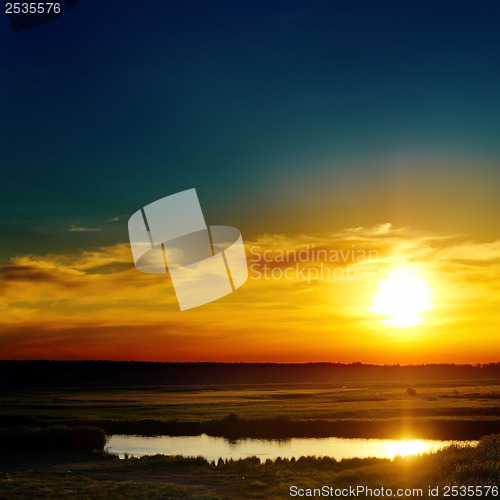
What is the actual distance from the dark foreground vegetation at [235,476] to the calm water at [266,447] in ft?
24.2

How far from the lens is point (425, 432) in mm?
48125

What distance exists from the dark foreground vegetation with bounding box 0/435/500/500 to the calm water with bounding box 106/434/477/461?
7369 mm

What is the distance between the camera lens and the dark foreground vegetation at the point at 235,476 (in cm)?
2088

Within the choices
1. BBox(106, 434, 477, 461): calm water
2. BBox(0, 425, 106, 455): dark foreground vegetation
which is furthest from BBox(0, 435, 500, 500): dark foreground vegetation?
BBox(0, 425, 106, 455): dark foreground vegetation

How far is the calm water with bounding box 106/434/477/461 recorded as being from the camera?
38.1 meters

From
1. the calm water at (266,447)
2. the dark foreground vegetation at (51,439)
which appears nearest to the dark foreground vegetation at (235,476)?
the calm water at (266,447)

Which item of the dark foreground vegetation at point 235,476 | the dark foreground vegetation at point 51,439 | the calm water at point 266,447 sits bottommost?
the calm water at point 266,447

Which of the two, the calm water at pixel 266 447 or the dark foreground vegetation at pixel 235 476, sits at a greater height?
the dark foreground vegetation at pixel 235 476

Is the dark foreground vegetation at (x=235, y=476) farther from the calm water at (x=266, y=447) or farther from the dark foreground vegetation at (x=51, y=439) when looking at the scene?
the dark foreground vegetation at (x=51, y=439)

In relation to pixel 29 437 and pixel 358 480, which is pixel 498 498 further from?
pixel 29 437

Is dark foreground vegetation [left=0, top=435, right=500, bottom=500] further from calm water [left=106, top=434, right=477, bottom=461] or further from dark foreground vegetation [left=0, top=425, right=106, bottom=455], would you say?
dark foreground vegetation [left=0, top=425, right=106, bottom=455]

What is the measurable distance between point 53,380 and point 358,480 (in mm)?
144007

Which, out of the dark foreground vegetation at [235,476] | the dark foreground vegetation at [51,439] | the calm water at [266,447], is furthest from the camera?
the dark foreground vegetation at [51,439]

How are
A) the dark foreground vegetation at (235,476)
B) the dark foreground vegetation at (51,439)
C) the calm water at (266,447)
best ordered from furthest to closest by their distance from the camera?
1. the dark foreground vegetation at (51,439)
2. the calm water at (266,447)
3. the dark foreground vegetation at (235,476)
